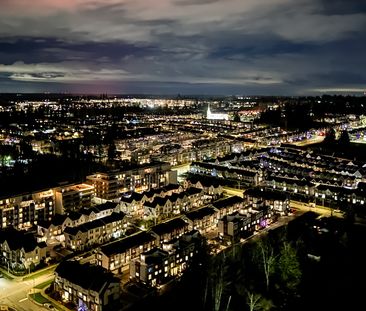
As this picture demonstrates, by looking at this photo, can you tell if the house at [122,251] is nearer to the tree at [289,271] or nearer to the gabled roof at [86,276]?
the gabled roof at [86,276]

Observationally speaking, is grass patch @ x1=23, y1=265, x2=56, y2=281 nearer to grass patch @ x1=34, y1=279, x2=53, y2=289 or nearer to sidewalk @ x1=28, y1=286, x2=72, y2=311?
grass patch @ x1=34, y1=279, x2=53, y2=289

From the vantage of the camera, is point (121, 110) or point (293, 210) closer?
point (293, 210)

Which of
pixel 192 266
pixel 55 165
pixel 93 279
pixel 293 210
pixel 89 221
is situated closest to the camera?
pixel 93 279

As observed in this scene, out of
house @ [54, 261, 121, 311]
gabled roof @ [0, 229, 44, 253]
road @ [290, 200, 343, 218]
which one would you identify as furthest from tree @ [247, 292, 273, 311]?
road @ [290, 200, 343, 218]

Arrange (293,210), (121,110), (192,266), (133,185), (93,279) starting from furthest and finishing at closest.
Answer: (121,110)
(133,185)
(293,210)
(192,266)
(93,279)

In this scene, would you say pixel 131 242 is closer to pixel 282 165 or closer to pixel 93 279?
pixel 93 279

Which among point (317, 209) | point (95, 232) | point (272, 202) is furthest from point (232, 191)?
point (95, 232)

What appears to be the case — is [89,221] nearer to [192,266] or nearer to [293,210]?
[192,266]

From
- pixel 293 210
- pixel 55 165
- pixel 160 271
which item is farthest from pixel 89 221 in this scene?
pixel 55 165
